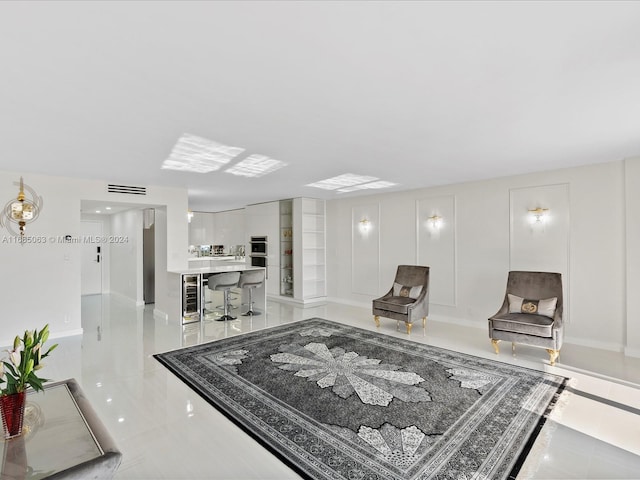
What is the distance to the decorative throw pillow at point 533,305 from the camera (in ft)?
14.5

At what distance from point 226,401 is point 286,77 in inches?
113

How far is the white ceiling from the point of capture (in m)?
1.57

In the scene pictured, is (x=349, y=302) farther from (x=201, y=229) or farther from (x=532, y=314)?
(x=201, y=229)

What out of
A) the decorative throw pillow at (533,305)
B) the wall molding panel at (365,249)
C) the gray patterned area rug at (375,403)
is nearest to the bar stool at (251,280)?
the gray patterned area rug at (375,403)

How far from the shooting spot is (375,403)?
304 cm

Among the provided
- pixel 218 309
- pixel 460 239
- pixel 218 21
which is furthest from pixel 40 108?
pixel 460 239

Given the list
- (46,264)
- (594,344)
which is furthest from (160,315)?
(594,344)

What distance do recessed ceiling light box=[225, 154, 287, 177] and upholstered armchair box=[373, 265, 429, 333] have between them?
3000mm

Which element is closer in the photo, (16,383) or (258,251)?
(16,383)

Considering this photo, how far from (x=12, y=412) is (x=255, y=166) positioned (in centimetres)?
353

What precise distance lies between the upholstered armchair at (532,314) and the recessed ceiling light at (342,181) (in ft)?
9.23

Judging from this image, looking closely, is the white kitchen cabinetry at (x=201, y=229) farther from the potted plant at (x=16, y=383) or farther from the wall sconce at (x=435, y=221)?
the potted plant at (x=16, y=383)

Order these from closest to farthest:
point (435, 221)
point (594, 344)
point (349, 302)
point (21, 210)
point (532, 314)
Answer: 1. point (532, 314)
2. point (594, 344)
3. point (21, 210)
4. point (435, 221)
5. point (349, 302)

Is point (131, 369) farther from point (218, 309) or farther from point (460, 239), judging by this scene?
point (460, 239)
